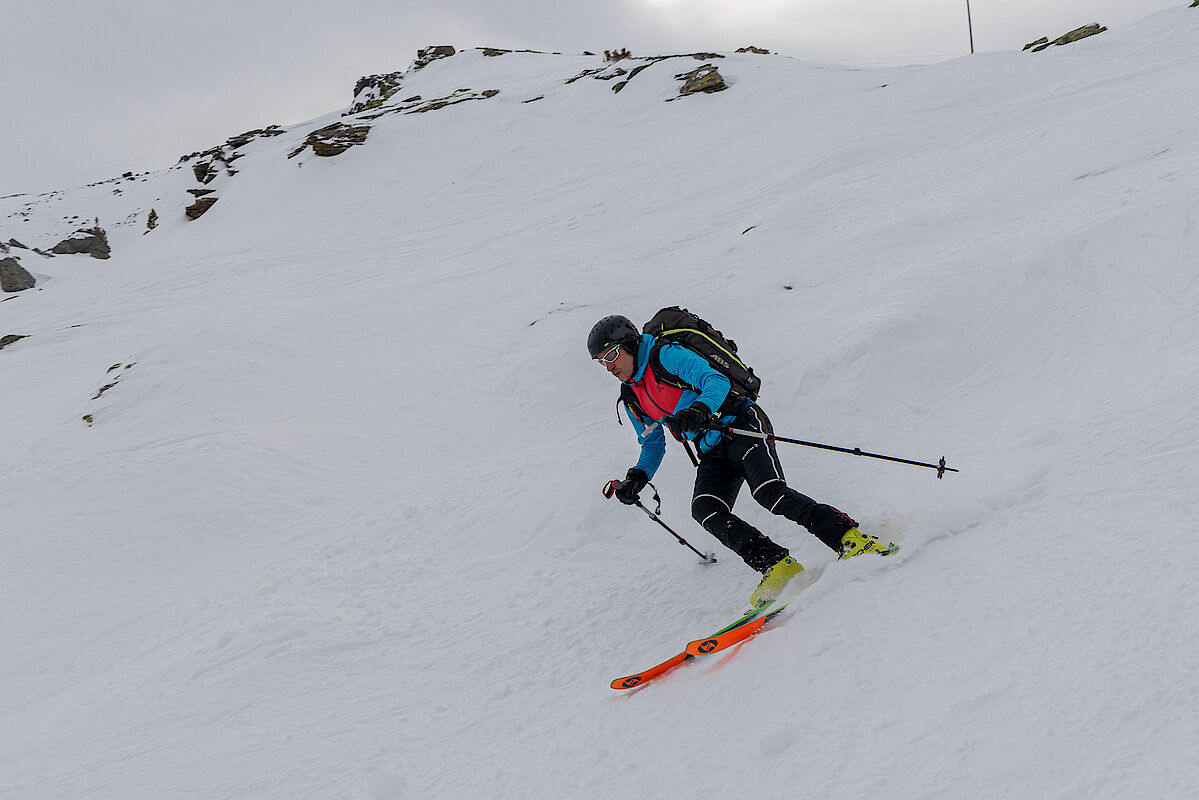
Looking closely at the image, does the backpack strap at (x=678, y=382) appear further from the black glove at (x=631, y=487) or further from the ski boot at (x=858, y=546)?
the ski boot at (x=858, y=546)

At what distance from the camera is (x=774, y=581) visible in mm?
4582

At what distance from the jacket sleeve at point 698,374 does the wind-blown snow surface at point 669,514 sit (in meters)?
1.33

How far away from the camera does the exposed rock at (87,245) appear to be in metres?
30.2

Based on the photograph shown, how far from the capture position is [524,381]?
10.0m

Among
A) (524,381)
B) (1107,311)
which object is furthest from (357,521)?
(1107,311)

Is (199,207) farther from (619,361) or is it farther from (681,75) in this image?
(619,361)

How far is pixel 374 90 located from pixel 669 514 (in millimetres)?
44807

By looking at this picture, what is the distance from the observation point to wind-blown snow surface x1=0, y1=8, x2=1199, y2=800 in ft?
10.7

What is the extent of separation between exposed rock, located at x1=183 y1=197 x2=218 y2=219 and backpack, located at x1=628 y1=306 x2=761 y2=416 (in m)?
29.0

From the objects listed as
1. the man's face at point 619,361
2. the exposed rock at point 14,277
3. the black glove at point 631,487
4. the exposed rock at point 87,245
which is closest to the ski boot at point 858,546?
the black glove at point 631,487

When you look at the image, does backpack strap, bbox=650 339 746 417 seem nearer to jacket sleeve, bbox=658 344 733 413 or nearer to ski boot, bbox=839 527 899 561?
jacket sleeve, bbox=658 344 733 413

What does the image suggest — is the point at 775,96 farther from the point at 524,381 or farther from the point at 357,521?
the point at 357,521

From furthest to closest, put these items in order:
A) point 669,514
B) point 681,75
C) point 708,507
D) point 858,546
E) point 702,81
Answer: point 681,75
point 702,81
point 669,514
point 708,507
point 858,546

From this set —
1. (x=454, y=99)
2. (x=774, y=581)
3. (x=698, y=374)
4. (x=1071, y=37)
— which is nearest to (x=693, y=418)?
(x=698, y=374)
